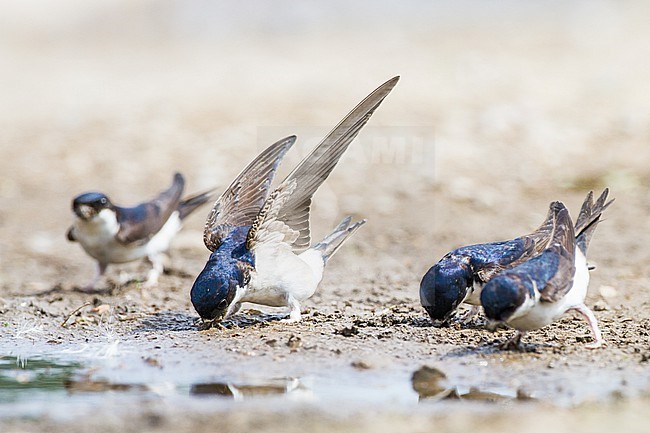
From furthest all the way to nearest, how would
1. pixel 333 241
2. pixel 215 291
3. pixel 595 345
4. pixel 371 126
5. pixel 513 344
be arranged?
pixel 371 126, pixel 333 241, pixel 215 291, pixel 595 345, pixel 513 344

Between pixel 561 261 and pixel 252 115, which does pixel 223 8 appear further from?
pixel 561 261

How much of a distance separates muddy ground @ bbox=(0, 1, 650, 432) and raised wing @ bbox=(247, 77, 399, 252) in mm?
671

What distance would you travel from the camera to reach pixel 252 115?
13766mm

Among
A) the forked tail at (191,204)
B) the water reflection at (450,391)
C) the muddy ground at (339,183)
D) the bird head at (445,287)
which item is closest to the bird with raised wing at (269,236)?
the muddy ground at (339,183)

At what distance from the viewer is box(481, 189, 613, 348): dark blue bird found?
19.1 feet

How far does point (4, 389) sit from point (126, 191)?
655 centimetres

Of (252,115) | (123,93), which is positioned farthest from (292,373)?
(123,93)

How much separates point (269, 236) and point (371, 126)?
641 cm

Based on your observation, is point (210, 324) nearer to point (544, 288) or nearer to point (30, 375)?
point (30, 375)

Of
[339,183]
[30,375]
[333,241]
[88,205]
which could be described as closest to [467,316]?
[333,241]

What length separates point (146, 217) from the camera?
9.23m

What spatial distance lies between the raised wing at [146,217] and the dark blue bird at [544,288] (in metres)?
3.82

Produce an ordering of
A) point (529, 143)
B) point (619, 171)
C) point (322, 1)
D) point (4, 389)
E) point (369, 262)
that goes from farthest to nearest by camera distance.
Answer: point (322, 1), point (529, 143), point (619, 171), point (369, 262), point (4, 389)

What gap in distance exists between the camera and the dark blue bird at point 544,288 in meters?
5.81
